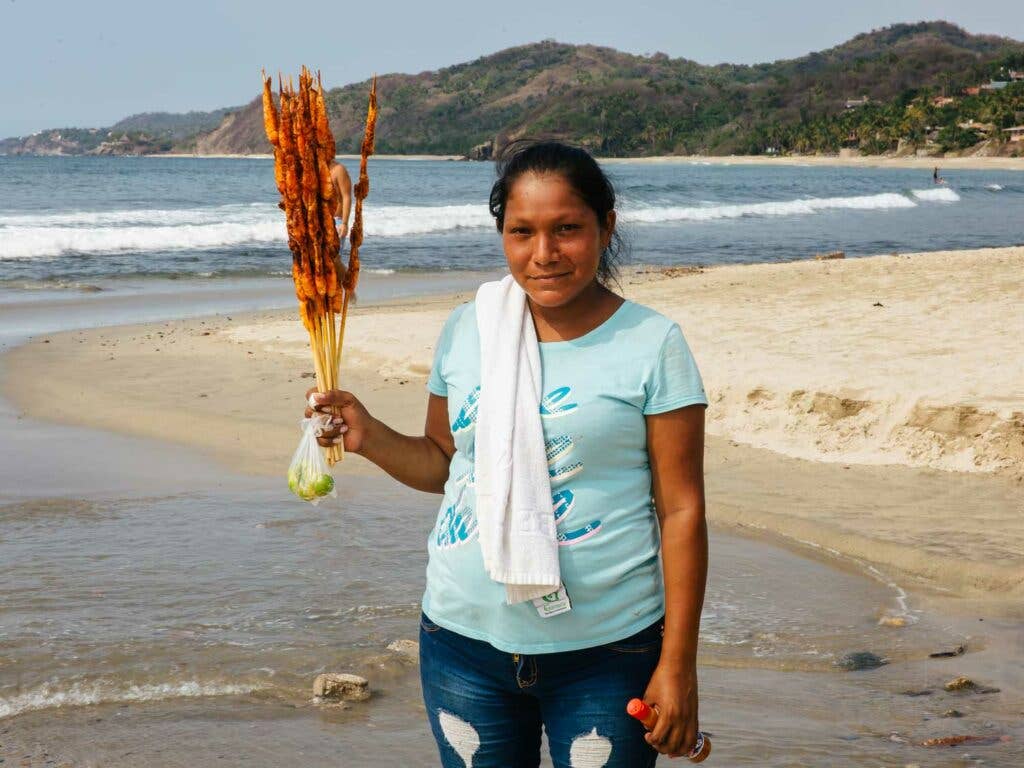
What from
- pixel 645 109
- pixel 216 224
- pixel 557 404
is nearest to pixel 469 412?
pixel 557 404

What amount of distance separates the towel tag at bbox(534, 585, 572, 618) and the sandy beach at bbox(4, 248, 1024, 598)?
139 inches

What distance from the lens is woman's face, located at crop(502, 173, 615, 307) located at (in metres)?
2.07

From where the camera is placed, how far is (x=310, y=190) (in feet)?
7.18

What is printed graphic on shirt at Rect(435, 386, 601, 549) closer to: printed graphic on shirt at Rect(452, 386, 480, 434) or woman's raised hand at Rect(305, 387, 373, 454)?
printed graphic on shirt at Rect(452, 386, 480, 434)

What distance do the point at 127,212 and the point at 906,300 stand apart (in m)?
26.9

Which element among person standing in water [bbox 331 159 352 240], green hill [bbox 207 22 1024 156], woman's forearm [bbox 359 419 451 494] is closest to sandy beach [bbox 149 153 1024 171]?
green hill [bbox 207 22 1024 156]

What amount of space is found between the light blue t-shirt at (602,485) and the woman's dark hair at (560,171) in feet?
0.77

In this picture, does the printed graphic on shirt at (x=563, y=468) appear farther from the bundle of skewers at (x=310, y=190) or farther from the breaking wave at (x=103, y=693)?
the breaking wave at (x=103, y=693)

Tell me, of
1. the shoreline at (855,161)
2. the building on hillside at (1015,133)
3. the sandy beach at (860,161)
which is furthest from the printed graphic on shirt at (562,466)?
the building on hillside at (1015,133)

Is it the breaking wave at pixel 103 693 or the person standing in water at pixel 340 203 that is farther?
the breaking wave at pixel 103 693

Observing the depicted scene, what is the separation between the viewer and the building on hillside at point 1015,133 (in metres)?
108

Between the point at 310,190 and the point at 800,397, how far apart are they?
5.86m

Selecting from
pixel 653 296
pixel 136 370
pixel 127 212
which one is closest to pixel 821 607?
pixel 136 370

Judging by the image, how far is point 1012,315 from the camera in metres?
9.80
